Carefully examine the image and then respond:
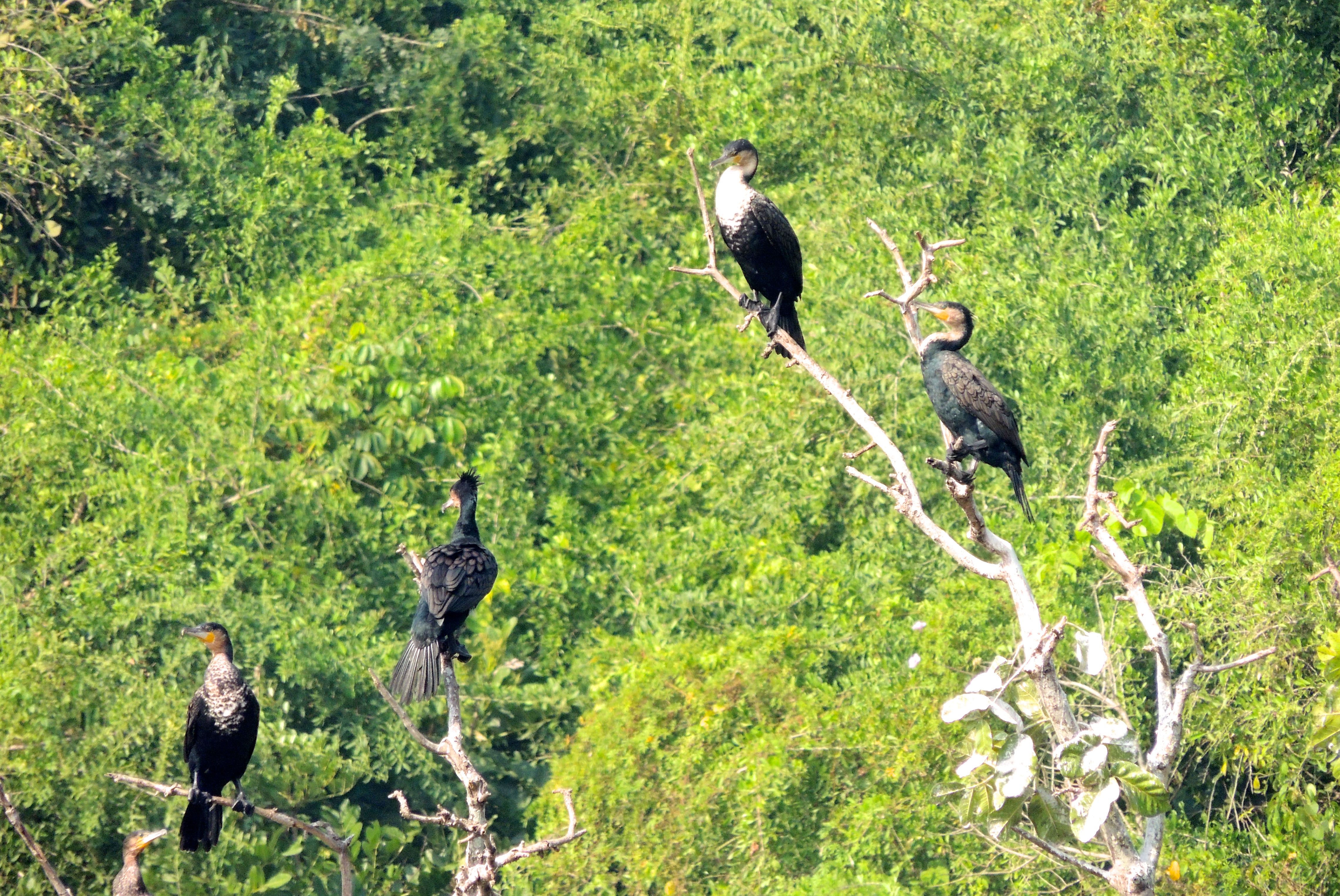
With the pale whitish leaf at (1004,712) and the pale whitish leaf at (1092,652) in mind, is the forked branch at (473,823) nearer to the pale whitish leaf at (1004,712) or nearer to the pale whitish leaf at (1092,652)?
the pale whitish leaf at (1004,712)

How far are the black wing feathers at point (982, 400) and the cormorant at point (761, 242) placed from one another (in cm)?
92

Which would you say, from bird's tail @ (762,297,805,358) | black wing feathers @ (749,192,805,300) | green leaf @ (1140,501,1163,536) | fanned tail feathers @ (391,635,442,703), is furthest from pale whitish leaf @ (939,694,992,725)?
black wing feathers @ (749,192,805,300)

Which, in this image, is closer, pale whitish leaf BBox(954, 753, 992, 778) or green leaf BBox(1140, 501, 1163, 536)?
pale whitish leaf BBox(954, 753, 992, 778)

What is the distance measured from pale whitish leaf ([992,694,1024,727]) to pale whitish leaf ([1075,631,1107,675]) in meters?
0.23

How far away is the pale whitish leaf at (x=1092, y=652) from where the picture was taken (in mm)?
4742

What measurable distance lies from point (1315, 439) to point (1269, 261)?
1.13 meters

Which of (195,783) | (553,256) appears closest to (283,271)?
(553,256)

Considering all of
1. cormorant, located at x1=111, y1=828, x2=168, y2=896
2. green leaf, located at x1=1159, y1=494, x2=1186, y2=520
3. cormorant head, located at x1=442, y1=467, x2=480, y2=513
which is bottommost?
cormorant, located at x1=111, y1=828, x2=168, y2=896

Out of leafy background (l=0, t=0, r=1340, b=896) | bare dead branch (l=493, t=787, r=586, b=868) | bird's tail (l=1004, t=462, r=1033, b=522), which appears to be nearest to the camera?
bare dead branch (l=493, t=787, r=586, b=868)

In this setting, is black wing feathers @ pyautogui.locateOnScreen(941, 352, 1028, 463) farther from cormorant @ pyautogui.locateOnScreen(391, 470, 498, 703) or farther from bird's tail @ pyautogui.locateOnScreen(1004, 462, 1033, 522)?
cormorant @ pyautogui.locateOnScreen(391, 470, 498, 703)

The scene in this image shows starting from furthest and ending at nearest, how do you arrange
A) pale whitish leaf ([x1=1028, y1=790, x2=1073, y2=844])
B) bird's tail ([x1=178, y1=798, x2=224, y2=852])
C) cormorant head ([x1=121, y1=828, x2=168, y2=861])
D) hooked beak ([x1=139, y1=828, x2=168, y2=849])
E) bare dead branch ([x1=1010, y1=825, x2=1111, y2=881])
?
1. cormorant head ([x1=121, y1=828, x2=168, y2=861])
2. bird's tail ([x1=178, y1=798, x2=224, y2=852])
3. hooked beak ([x1=139, y1=828, x2=168, y2=849])
4. pale whitish leaf ([x1=1028, y1=790, x2=1073, y2=844])
5. bare dead branch ([x1=1010, y1=825, x2=1111, y2=881])

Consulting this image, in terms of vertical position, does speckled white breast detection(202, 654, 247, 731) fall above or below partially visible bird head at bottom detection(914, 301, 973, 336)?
below

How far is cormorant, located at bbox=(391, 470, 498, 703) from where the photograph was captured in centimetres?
596

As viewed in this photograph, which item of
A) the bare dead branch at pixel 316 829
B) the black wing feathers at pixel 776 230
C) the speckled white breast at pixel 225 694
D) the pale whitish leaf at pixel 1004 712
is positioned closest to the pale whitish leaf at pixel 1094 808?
the pale whitish leaf at pixel 1004 712
